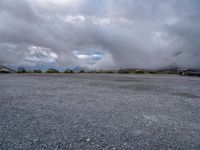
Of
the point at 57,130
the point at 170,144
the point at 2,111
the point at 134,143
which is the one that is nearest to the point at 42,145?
the point at 57,130

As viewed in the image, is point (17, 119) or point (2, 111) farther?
point (2, 111)

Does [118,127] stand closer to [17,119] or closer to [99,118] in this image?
[99,118]

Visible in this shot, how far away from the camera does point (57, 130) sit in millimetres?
5203

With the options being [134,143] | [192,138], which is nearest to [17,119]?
[134,143]

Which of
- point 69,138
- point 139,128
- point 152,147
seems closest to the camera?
point 152,147

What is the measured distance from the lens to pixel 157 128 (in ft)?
18.5

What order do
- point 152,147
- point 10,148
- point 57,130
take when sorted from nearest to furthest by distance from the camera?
point 10,148 → point 152,147 → point 57,130

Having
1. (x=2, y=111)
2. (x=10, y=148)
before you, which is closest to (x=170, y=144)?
(x=10, y=148)

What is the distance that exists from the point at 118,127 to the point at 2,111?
552 cm

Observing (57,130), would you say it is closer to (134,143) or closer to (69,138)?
(69,138)

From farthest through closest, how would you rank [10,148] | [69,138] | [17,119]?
[17,119], [69,138], [10,148]

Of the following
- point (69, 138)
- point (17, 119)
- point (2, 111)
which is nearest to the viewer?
point (69, 138)

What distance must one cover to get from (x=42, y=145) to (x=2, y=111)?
14.0 ft

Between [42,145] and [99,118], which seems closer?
[42,145]
